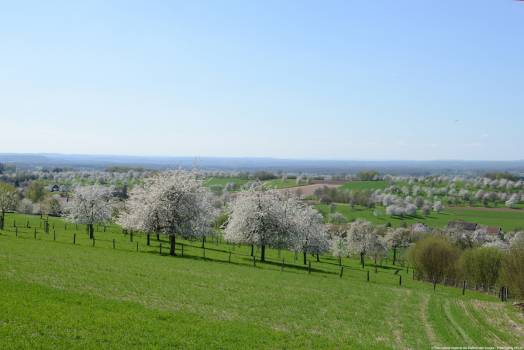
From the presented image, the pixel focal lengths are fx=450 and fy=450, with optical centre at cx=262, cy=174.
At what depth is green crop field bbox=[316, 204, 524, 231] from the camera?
15762cm

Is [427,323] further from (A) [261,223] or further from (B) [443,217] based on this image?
(B) [443,217]

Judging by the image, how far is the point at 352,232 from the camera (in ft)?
333

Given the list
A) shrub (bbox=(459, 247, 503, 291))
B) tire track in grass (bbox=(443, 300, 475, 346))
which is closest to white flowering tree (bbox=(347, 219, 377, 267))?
shrub (bbox=(459, 247, 503, 291))

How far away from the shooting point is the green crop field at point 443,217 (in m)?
158

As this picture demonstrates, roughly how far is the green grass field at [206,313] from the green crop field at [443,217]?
435 feet

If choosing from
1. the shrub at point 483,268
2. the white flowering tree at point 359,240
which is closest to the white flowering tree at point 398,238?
the white flowering tree at point 359,240

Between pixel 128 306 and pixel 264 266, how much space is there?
32.1 metres

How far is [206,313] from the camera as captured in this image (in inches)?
830

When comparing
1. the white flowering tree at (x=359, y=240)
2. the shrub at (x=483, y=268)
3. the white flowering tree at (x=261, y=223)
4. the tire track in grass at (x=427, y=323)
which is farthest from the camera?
the white flowering tree at (x=359, y=240)

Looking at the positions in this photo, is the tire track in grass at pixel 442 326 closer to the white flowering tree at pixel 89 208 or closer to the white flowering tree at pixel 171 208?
the white flowering tree at pixel 171 208

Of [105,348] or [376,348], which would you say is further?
Result: [376,348]

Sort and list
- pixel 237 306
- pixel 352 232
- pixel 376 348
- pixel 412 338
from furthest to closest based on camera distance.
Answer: pixel 352 232 < pixel 237 306 < pixel 412 338 < pixel 376 348

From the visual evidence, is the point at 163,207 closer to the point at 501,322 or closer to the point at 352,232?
the point at 501,322

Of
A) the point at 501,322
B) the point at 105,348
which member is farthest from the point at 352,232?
the point at 105,348
